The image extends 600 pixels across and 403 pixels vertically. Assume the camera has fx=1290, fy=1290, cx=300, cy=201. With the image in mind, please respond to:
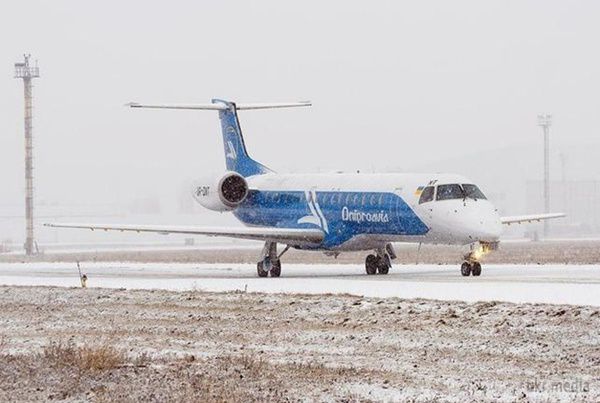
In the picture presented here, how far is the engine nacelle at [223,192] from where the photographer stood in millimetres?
41906

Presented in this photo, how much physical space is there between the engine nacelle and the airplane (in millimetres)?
32

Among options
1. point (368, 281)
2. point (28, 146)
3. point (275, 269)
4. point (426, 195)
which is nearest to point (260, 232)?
point (275, 269)

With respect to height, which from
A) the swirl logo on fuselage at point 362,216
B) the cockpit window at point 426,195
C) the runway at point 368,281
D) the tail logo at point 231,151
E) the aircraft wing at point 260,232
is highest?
the tail logo at point 231,151

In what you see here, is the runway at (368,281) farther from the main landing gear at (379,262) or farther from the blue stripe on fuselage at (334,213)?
the blue stripe on fuselage at (334,213)

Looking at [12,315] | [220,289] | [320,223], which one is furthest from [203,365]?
[320,223]

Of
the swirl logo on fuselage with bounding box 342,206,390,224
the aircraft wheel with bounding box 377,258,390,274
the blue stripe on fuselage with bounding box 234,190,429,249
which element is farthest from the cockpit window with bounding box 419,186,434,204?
the aircraft wheel with bounding box 377,258,390,274

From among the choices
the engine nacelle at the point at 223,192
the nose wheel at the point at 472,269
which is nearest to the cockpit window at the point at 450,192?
the nose wheel at the point at 472,269

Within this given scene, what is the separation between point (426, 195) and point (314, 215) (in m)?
5.11

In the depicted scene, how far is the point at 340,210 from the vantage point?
129ft

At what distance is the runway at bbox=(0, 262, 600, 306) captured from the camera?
2681 cm

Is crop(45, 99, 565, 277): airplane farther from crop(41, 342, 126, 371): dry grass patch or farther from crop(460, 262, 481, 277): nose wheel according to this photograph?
crop(41, 342, 126, 371): dry grass patch

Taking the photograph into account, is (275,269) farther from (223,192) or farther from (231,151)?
(231,151)

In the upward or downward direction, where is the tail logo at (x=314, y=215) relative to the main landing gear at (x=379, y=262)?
upward

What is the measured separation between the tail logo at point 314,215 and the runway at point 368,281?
160 centimetres
